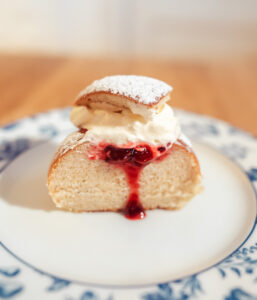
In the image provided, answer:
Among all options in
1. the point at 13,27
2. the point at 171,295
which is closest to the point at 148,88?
the point at 171,295

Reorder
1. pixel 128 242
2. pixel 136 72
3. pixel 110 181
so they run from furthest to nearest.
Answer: pixel 136 72 → pixel 110 181 → pixel 128 242

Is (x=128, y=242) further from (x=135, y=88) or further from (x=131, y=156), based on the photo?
(x=135, y=88)

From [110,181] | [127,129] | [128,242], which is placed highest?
[127,129]

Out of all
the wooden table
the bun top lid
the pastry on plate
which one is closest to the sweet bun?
the pastry on plate

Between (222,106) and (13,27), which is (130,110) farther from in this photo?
(13,27)

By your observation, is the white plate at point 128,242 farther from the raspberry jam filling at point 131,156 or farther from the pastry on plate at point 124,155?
the raspberry jam filling at point 131,156

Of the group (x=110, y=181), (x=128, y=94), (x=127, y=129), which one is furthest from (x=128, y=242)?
(x=128, y=94)
